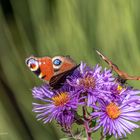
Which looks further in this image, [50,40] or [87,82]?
[50,40]

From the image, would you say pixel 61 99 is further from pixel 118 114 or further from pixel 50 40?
pixel 50 40

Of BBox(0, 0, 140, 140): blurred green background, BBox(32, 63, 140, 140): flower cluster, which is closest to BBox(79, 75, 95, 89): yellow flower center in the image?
BBox(32, 63, 140, 140): flower cluster

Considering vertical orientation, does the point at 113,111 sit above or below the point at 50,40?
below

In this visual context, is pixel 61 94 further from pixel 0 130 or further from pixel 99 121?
pixel 0 130

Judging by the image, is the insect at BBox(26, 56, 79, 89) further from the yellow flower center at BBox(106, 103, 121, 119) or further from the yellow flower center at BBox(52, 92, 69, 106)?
the yellow flower center at BBox(106, 103, 121, 119)

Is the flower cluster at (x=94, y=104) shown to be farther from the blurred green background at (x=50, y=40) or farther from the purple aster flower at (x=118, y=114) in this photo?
the blurred green background at (x=50, y=40)

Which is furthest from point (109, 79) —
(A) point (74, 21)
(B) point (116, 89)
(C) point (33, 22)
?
(C) point (33, 22)

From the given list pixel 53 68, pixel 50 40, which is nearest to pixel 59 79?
pixel 53 68

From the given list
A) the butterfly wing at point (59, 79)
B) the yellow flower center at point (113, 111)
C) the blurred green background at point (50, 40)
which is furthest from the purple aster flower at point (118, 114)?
the blurred green background at point (50, 40)
